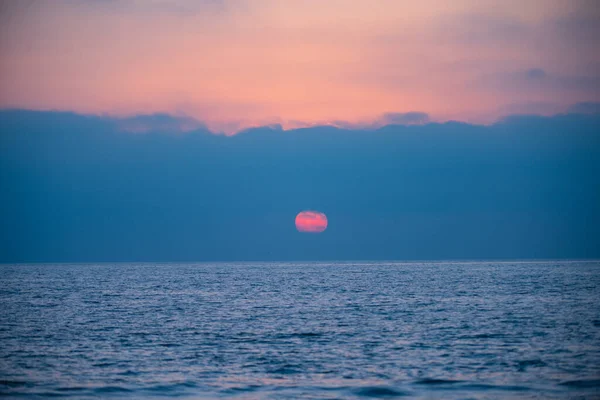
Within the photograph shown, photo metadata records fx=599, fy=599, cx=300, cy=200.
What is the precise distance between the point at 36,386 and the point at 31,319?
2812 cm

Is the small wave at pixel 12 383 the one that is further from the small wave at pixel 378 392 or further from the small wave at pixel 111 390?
the small wave at pixel 378 392

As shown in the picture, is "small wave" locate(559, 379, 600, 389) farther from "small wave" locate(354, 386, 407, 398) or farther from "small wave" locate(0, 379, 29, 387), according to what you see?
"small wave" locate(0, 379, 29, 387)

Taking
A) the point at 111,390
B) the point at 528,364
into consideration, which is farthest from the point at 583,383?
the point at 111,390

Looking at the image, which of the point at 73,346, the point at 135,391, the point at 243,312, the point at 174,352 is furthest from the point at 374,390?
the point at 243,312

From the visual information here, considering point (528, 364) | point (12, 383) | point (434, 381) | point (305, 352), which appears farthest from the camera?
point (305, 352)

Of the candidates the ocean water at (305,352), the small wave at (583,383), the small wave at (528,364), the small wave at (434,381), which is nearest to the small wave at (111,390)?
the ocean water at (305,352)

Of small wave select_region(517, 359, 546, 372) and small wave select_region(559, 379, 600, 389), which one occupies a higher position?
small wave select_region(559, 379, 600, 389)

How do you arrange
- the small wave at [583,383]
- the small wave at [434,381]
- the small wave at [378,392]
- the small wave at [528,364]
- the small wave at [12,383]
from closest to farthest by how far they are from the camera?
the small wave at [378,392]
the small wave at [583,383]
the small wave at [434,381]
the small wave at [12,383]
the small wave at [528,364]

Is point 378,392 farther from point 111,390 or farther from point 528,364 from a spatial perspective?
point 111,390

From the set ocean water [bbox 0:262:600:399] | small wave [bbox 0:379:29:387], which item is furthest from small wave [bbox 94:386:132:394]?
small wave [bbox 0:379:29:387]

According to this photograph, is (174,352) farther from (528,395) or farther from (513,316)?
(513,316)

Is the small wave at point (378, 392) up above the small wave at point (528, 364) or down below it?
above

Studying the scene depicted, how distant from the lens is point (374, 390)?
24656 millimetres

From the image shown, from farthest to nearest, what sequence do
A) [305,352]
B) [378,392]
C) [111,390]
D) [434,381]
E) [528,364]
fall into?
[305,352], [528,364], [434,381], [111,390], [378,392]
